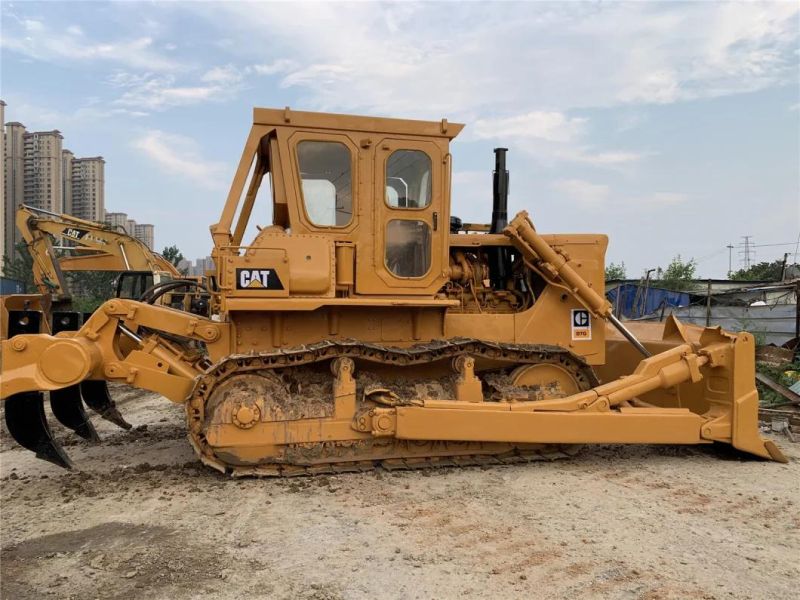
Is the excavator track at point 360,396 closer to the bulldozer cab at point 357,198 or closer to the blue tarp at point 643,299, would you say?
the bulldozer cab at point 357,198

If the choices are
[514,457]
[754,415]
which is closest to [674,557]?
[514,457]

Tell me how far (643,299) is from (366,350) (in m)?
14.1

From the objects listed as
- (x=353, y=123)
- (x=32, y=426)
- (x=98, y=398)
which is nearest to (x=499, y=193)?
(x=353, y=123)

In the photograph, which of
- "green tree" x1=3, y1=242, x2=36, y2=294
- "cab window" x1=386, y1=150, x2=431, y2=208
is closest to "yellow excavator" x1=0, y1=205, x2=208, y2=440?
"cab window" x1=386, y1=150, x2=431, y2=208

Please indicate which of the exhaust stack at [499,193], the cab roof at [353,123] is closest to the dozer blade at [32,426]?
the cab roof at [353,123]

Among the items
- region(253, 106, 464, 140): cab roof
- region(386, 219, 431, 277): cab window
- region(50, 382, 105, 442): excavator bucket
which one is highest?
region(253, 106, 464, 140): cab roof

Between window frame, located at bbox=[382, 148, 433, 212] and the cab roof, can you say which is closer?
the cab roof

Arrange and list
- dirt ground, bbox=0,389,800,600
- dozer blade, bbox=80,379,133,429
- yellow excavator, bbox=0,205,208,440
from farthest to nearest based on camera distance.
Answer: yellow excavator, bbox=0,205,208,440
dozer blade, bbox=80,379,133,429
dirt ground, bbox=0,389,800,600

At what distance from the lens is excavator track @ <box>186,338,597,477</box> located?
17.1 feet

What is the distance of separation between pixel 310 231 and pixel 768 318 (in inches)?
462

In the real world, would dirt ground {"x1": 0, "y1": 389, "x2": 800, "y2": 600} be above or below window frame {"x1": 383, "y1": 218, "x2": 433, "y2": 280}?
below

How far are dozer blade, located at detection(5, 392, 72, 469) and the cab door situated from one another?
3.11 m

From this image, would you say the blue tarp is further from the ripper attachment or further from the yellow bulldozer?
the ripper attachment

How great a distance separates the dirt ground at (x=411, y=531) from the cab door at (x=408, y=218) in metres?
1.87
